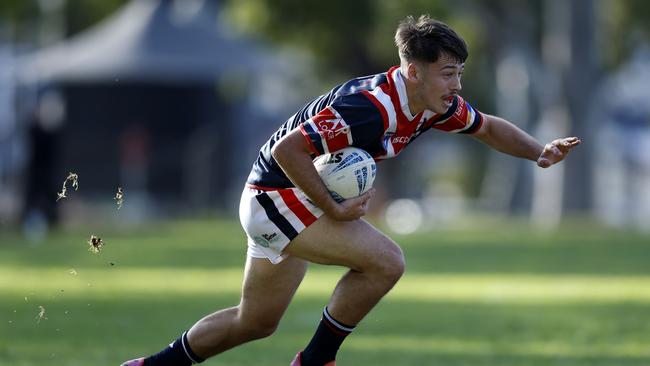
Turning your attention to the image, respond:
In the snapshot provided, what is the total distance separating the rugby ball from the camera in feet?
30.5

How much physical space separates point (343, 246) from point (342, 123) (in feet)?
2.26

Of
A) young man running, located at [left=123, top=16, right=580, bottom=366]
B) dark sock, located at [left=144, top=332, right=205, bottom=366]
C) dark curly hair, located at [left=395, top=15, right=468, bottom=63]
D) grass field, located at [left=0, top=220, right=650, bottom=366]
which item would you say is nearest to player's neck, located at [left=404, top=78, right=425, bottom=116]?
young man running, located at [left=123, top=16, right=580, bottom=366]

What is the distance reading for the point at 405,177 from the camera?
196 feet

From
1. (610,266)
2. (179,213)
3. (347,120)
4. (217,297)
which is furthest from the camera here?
(179,213)

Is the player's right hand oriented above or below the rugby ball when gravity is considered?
below

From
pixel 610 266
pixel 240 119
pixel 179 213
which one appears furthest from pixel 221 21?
pixel 610 266

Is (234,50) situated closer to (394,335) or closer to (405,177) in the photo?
(405,177)

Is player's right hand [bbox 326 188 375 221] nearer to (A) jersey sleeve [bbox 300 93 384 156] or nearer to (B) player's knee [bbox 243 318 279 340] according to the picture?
(A) jersey sleeve [bbox 300 93 384 156]

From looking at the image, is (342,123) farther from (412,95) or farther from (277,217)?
(277,217)

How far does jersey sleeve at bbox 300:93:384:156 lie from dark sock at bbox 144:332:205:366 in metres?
1.43

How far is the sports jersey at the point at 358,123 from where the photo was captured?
917 cm

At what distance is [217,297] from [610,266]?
7.53 metres

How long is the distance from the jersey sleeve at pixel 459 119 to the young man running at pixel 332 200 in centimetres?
2

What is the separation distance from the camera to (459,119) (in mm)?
9867
